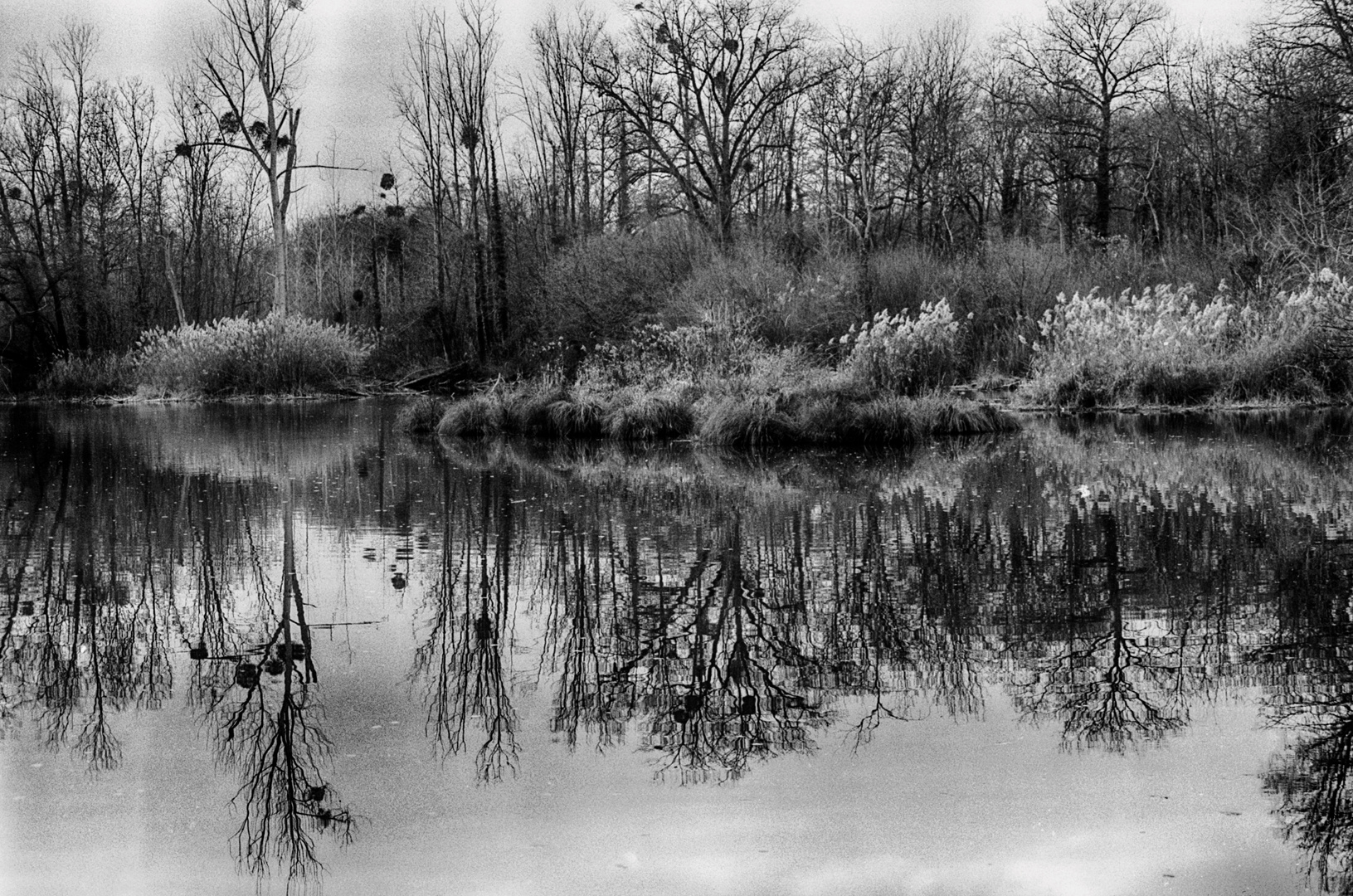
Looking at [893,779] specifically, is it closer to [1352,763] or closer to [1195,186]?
[1352,763]

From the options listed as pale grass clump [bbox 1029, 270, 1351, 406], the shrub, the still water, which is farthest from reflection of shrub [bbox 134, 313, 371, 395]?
the still water

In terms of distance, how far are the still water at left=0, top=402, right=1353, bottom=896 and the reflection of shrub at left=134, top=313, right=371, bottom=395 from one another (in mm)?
25919

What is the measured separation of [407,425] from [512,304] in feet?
64.2

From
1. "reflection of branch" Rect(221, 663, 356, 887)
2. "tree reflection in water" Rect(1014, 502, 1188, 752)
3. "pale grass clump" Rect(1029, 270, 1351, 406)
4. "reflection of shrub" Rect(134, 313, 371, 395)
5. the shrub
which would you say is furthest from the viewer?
"reflection of shrub" Rect(134, 313, 371, 395)

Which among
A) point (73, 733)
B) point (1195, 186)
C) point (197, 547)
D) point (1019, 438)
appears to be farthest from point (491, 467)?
point (1195, 186)

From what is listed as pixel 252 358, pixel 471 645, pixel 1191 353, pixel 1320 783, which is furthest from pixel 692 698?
pixel 252 358

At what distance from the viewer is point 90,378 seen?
131ft

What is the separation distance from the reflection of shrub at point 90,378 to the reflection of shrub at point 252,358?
1497 millimetres

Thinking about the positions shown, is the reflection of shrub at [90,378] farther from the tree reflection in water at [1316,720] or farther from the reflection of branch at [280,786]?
the tree reflection in water at [1316,720]

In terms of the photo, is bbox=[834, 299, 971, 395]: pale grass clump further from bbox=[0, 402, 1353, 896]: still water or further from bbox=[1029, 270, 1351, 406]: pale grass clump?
bbox=[0, 402, 1353, 896]: still water

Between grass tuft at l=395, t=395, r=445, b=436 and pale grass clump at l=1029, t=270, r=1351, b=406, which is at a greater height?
pale grass clump at l=1029, t=270, r=1351, b=406

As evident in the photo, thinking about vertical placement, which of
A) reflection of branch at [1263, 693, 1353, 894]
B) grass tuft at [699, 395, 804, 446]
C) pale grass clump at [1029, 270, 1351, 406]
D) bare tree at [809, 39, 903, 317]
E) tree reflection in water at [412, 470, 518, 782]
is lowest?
reflection of branch at [1263, 693, 1353, 894]

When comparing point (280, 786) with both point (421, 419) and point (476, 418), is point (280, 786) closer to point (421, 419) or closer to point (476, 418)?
point (476, 418)

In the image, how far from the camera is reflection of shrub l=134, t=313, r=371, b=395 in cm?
3716
